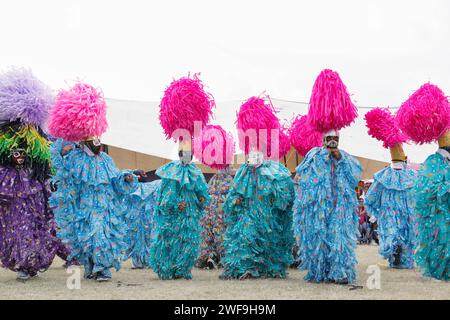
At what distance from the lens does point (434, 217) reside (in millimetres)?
7727

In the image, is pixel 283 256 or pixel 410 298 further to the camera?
pixel 283 256

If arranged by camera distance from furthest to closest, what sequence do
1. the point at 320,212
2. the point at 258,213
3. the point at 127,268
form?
1. the point at 127,268
2. the point at 258,213
3. the point at 320,212

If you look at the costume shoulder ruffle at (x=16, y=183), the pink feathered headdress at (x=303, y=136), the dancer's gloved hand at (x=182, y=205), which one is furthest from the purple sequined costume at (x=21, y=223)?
the pink feathered headdress at (x=303, y=136)

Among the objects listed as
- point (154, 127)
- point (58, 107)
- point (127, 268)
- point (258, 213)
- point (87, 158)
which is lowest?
point (127, 268)

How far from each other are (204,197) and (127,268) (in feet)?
7.57

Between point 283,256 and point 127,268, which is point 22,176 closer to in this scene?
point 127,268

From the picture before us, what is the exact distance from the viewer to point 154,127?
60.6ft

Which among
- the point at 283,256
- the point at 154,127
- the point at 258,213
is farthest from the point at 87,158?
the point at 154,127

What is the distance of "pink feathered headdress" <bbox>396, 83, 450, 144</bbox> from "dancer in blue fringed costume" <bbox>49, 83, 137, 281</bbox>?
3626 millimetres

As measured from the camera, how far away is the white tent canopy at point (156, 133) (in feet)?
57.2

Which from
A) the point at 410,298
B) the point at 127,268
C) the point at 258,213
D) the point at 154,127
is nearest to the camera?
the point at 410,298

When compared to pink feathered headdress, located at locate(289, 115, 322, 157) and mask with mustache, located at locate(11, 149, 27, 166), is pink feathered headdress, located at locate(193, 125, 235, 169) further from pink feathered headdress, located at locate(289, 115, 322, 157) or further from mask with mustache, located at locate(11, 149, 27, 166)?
mask with mustache, located at locate(11, 149, 27, 166)

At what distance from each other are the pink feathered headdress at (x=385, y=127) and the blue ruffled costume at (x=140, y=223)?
340 cm

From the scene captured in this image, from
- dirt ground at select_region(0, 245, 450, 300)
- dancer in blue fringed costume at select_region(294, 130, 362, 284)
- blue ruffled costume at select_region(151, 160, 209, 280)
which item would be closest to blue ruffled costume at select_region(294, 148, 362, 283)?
dancer in blue fringed costume at select_region(294, 130, 362, 284)
